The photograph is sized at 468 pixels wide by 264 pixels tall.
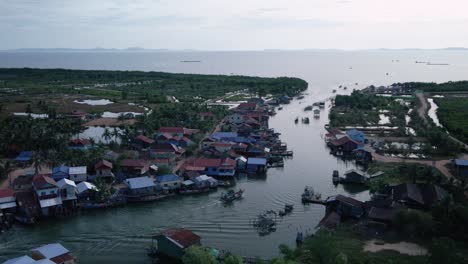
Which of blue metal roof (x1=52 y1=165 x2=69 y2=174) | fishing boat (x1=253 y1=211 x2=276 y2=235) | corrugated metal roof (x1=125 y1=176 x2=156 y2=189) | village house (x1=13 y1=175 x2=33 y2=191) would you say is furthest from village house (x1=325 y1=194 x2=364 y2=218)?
village house (x1=13 y1=175 x2=33 y2=191)

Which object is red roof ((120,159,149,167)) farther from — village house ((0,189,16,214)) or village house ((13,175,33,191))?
village house ((0,189,16,214))

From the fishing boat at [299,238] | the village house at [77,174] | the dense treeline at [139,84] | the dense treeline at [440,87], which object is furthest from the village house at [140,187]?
the dense treeline at [440,87]

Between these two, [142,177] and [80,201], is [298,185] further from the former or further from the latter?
[80,201]

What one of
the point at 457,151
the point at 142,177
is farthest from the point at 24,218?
the point at 457,151

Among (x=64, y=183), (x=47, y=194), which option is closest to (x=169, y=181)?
(x=64, y=183)

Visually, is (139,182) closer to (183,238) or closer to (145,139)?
(183,238)

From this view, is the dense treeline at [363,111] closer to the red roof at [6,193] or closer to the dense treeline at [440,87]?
the dense treeline at [440,87]

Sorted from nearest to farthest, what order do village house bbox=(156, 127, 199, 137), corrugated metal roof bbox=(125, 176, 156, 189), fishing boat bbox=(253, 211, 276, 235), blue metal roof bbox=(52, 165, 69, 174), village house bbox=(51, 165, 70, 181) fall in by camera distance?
fishing boat bbox=(253, 211, 276, 235) < corrugated metal roof bbox=(125, 176, 156, 189) < village house bbox=(51, 165, 70, 181) < blue metal roof bbox=(52, 165, 69, 174) < village house bbox=(156, 127, 199, 137)
